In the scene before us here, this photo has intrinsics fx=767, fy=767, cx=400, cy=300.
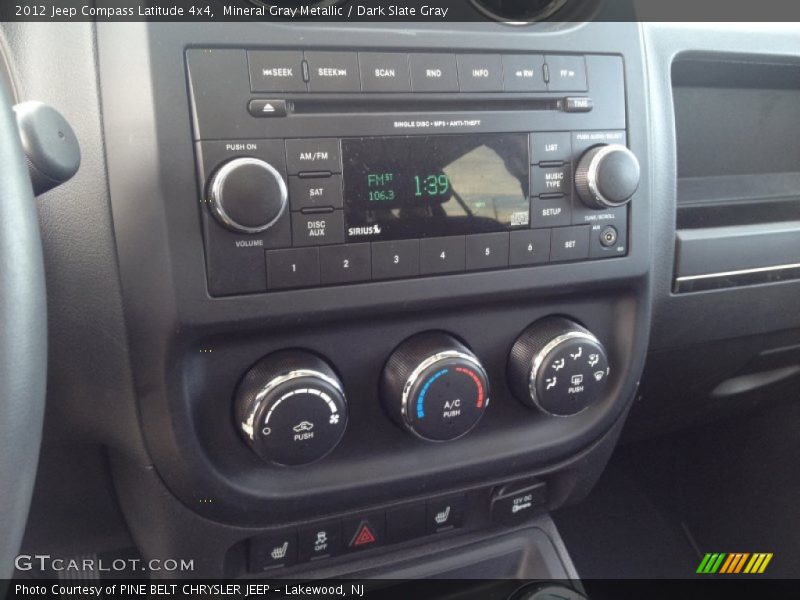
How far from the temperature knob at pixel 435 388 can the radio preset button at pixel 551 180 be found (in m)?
0.17

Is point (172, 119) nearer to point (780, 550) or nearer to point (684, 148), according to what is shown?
point (684, 148)

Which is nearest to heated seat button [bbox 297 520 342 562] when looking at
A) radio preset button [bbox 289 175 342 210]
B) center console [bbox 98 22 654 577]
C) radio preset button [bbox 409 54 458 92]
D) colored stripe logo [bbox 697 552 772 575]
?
center console [bbox 98 22 654 577]

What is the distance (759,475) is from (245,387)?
36.4 inches

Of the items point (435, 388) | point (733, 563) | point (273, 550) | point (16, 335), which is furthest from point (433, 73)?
point (733, 563)

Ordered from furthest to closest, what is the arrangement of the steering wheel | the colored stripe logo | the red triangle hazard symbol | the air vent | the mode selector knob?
the colored stripe logo
the red triangle hazard symbol
the air vent
the mode selector knob
the steering wheel

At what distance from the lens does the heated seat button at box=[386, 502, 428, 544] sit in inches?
31.8

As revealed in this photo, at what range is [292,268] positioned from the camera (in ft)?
2.09

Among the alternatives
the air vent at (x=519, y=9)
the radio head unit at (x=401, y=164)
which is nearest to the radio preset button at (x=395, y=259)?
the radio head unit at (x=401, y=164)

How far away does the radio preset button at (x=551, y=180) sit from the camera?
0.71 meters

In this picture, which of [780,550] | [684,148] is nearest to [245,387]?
[684,148]

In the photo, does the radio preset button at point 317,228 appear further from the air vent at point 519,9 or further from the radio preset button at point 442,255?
the air vent at point 519,9

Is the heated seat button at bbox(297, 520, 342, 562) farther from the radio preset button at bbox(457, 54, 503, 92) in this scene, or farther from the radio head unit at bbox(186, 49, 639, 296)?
the radio preset button at bbox(457, 54, 503, 92)

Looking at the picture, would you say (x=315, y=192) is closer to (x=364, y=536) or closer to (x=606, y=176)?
(x=606, y=176)

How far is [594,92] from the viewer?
2.39ft
